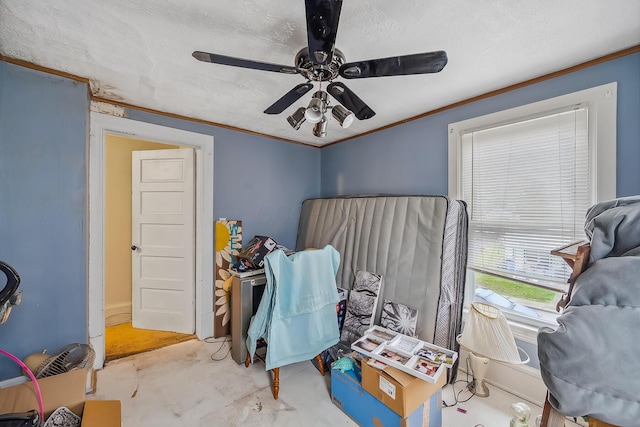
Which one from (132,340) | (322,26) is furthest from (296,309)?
(132,340)

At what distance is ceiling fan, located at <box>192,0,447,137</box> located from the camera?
96 cm

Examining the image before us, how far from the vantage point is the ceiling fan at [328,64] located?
96 cm

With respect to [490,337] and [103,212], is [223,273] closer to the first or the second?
[103,212]

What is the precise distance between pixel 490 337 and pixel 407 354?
0.53 meters

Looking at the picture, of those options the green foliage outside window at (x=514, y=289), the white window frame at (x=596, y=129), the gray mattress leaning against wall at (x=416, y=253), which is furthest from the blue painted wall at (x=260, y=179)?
the white window frame at (x=596, y=129)

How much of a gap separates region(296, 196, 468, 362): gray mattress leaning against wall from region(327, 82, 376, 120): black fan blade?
1049mm

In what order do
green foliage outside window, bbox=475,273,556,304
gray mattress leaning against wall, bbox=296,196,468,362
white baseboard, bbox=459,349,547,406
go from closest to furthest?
white baseboard, bbox=459,349,547,406 < green foliage outside window, bbox=475,273,556,304 < gray mattress leaning against wall, bbox=296,196,468,362

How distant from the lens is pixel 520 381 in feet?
6.13

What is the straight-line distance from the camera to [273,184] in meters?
3.36

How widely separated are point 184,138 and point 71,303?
1698mm

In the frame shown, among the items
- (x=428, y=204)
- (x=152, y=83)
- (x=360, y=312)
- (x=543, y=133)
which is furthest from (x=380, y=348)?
(x=152, y=83)

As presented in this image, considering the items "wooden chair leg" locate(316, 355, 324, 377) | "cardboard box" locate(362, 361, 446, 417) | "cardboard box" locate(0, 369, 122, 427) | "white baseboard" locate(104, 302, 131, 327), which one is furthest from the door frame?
"cardboard box" locate(362, 361, 446, 417)

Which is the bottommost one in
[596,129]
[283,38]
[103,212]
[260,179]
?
[103,212]

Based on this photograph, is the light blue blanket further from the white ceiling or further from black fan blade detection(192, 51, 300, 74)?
the white ceiling
